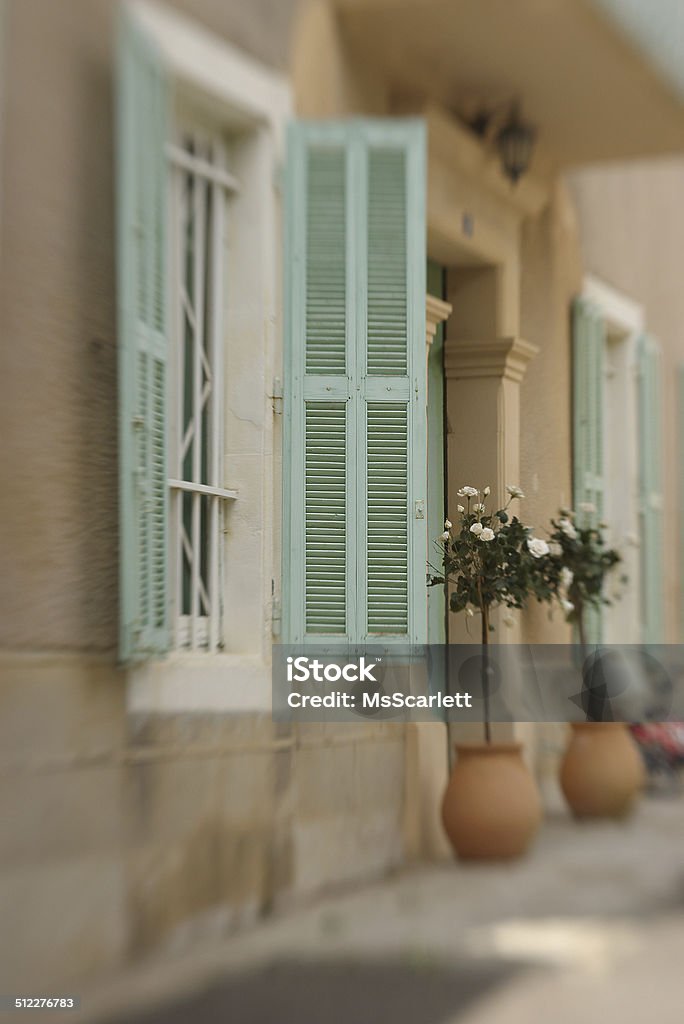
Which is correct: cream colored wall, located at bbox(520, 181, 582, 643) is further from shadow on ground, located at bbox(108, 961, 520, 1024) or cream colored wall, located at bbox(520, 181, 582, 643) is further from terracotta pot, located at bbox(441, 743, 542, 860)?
shadow on ground, located at bbox(108, 961, 520, 1024)

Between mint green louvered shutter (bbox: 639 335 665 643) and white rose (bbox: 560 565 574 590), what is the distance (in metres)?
0.24

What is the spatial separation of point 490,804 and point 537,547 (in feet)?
1.62

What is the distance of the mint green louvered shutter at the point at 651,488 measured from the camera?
2.89 metres

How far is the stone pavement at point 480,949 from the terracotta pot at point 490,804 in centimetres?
4

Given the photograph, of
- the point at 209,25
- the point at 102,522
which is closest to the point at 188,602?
the point at 102,522

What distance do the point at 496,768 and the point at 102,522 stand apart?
2.93 ft

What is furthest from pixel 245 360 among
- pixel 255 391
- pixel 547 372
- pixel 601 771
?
pixel 601 771

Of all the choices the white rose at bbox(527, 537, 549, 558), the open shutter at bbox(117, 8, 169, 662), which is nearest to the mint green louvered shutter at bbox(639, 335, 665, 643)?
the white rose at bbox(527, 537, 549, 558)

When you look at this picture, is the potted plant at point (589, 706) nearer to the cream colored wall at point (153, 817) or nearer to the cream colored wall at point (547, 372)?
the cream colored wall at point (547, 372)

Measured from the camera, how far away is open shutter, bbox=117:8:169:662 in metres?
2.37

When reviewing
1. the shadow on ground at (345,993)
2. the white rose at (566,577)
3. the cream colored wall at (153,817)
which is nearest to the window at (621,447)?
the white rose at (566,577)

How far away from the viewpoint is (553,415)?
9.09 ft

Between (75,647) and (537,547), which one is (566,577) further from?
(75,647)

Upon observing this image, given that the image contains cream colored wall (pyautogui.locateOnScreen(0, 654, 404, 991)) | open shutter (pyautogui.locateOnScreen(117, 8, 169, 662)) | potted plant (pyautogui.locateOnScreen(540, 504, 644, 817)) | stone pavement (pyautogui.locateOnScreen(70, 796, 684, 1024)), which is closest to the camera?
cream colored wall (pyautogui.locateOnScreen(0, 654, 404, 991))
